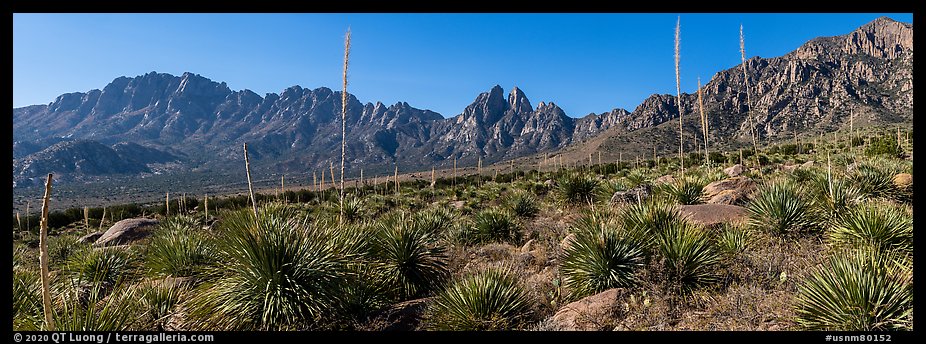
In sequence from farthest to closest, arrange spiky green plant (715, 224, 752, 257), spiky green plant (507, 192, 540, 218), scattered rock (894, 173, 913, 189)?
1. spiky green plant (507, 192, 540, 218)
2. scattered rock (894, 173, 913, 189)
3. spiky green plant (715, 224, 752, 257)

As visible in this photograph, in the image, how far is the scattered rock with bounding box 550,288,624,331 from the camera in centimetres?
507

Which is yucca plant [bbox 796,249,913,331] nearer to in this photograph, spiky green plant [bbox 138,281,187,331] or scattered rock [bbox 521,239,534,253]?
scattered rock [bbox 521,239,534,253]

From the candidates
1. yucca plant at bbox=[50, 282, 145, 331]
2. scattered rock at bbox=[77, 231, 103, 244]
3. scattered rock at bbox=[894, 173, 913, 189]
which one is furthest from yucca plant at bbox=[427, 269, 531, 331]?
scattered rock at bbox=[77, 231, 103, 244]

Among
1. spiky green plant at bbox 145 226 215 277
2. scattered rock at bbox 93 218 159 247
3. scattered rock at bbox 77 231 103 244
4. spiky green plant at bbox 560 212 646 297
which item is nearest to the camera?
spiky green plant at bbox 560 212 646 297

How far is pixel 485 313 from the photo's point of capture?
5.16 m

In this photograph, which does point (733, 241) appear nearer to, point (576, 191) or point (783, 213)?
point (783, 213)

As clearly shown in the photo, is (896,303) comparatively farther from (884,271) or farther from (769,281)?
(769,281)

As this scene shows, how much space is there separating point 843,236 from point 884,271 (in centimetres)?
305

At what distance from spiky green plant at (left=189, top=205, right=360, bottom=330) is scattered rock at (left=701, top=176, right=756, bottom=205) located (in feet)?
36.3

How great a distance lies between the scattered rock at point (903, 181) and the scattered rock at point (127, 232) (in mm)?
26309

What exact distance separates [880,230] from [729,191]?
5778 mm

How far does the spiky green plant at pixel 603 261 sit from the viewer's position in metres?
5.99

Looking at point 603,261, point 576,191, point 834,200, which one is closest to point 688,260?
point 603,261
